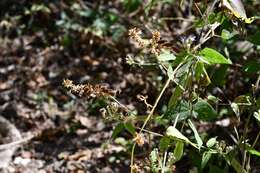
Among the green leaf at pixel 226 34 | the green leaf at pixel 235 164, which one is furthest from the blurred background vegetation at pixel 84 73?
the green leaf at pixel 235 164

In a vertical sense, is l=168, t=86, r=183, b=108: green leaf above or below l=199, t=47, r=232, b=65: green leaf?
below

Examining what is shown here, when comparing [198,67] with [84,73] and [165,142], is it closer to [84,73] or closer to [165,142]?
[165,142]

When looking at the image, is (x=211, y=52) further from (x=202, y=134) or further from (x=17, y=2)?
(x=17, y=2)

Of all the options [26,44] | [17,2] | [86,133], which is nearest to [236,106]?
[86,133]

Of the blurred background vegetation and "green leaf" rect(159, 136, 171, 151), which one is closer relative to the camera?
"green leaf" rect(159, 136, 171, 151)

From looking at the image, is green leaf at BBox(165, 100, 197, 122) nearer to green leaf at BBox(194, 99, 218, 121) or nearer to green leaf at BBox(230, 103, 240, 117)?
green leaf at BBox(194, 99, 218, 121)

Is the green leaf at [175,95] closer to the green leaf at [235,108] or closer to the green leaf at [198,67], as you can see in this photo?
the green leaf at [198,67]

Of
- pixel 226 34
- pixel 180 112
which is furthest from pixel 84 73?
pixel 180 112

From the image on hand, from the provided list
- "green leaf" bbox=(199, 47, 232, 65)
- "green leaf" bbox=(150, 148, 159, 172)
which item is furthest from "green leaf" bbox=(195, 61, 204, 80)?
"green leaf" bbox=(150, 148, 159, 172)
